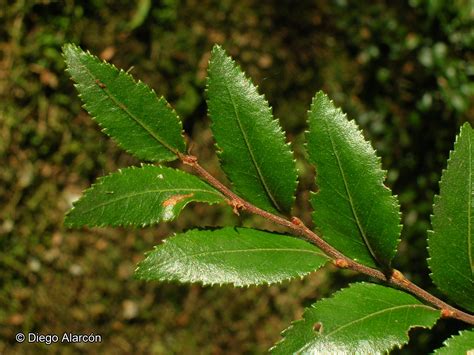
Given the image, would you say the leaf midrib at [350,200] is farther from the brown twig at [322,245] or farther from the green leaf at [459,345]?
the green leaf at [459,345]

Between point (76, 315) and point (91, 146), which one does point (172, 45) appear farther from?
point (76, 315)

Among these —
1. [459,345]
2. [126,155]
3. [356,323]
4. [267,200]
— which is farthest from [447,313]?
[126,155]

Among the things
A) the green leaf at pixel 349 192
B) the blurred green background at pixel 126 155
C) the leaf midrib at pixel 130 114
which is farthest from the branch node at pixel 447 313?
the blurred green background at pixel 126 155

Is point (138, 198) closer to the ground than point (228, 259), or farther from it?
farther from it

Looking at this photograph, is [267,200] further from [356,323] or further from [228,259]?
[356,323]

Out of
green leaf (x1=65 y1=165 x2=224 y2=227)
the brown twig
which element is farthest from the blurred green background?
green leaf (x1=65 y1=165 x2=224 y2=227)

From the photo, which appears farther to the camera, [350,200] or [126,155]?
[126,155]

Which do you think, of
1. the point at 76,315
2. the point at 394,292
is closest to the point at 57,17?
the point at 76,315
